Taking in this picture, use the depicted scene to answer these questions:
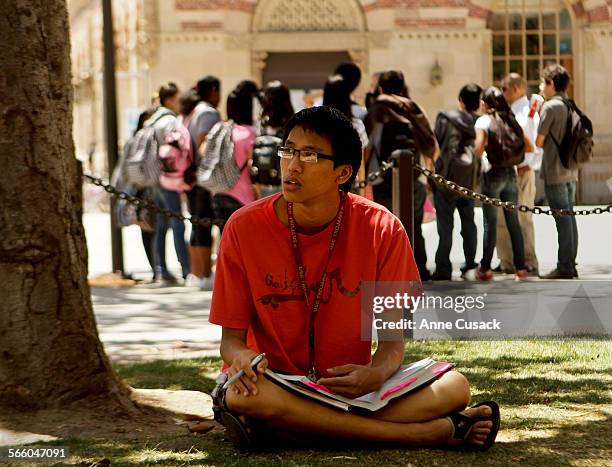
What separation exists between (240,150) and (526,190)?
8.78ft

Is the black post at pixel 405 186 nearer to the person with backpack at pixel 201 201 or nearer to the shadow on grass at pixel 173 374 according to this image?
the shadow on grass at pixel 173 374

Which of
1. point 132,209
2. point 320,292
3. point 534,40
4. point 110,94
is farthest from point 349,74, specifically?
point 534,40

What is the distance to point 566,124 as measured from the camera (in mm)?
11141

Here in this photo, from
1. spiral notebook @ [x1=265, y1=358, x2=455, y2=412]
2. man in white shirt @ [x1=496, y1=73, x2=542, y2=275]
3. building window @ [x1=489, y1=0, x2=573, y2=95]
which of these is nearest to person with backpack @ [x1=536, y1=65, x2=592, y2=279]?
man in white shirt @ [x1=496, y1=73, x2=542, y2=275]

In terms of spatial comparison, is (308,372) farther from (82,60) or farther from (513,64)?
(82,60)

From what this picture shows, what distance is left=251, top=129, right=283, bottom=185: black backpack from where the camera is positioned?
10508 mm

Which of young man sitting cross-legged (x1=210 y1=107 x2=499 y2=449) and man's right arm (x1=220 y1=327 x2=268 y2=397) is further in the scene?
young man sitting cross-legged (x1=210 y1=107 x2=499 y2=449)

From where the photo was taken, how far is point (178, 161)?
11.4 m

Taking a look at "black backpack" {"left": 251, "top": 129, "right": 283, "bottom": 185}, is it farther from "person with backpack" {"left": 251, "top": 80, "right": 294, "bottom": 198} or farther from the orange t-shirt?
the orange t-shirt

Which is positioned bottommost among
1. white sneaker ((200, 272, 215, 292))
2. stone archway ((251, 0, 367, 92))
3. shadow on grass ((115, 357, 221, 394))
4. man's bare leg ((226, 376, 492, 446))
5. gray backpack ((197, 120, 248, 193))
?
shadow on grass ((115, 357, 221, 394))

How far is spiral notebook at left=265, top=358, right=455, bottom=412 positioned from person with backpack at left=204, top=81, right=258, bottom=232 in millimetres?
6243

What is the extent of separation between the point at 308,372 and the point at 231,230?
599 mm

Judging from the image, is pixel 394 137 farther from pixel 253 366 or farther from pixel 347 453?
pixel 253 366

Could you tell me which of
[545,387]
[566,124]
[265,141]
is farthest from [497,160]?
[545,387]
